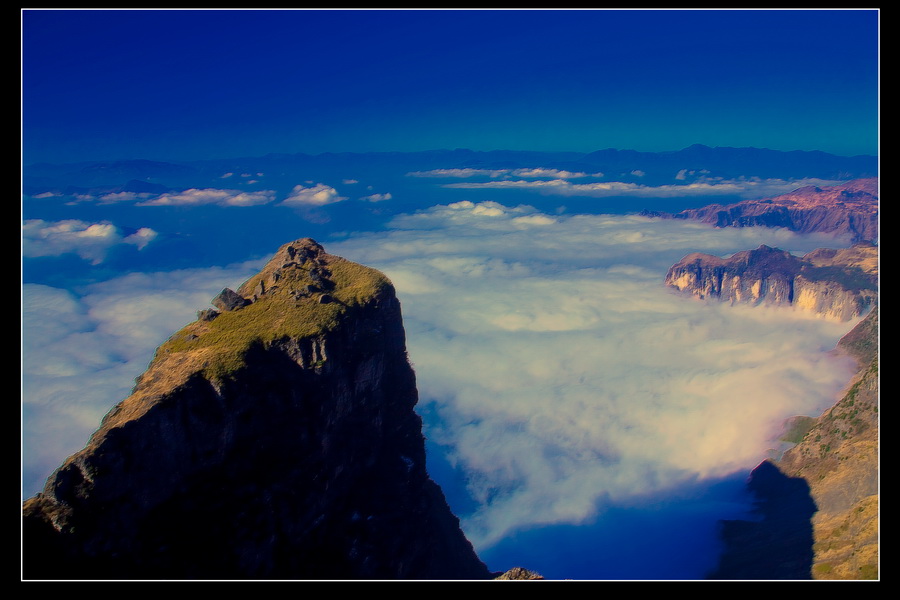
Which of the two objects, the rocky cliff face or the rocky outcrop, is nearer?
the rocky cliff face

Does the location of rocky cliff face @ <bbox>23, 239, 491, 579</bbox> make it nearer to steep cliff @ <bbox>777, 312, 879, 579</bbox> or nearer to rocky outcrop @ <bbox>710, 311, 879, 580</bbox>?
rocky outcrop @ <bbox>710, 311, 879, 580</bbox>

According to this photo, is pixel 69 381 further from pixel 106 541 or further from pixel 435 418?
pixel 106 541

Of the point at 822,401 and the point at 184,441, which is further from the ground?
the point at 184,441

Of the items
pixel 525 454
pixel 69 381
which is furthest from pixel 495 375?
pixel 69 381

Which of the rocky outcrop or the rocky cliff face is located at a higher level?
the rocky cliff face

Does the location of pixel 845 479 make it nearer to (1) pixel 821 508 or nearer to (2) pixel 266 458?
(1) pixel 821 508

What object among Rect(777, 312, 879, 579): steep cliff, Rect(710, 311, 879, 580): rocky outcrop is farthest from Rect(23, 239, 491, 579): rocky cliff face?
Rect(777, 312, 879, 579): steep cliff
